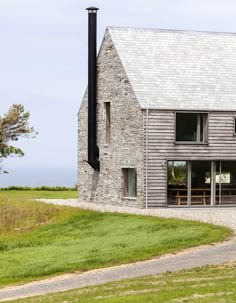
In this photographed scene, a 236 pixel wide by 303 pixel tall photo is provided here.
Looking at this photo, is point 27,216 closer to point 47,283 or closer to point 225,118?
point 225,118

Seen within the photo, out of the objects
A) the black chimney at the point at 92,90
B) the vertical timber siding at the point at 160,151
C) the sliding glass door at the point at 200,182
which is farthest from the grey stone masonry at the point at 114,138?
the sliding glass door at the point at 200,182

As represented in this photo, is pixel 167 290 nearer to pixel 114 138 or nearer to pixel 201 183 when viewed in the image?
pixel 201 183

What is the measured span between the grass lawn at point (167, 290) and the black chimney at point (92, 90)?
27.7 m

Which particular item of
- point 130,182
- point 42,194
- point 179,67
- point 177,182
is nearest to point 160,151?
point 177,182

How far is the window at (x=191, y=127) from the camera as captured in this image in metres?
47.7

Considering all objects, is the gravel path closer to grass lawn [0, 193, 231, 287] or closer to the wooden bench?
grass lawn [0, 193, 231, 287]

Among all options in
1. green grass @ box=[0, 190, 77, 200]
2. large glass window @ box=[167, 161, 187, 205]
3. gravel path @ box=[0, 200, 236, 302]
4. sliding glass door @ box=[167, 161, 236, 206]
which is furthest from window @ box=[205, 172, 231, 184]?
gravel path @ box=[0, 200, 236, 302]

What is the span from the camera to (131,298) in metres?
19.3

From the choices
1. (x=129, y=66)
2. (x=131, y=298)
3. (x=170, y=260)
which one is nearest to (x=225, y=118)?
(x=129, y=66)

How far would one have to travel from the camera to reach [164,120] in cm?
4716

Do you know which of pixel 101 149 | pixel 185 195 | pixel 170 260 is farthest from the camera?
pixel 101 149

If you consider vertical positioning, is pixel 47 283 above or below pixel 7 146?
below

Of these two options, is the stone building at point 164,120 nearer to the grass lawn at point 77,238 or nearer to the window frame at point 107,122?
the window frame at point 107,122

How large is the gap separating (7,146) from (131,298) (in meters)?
57.1
